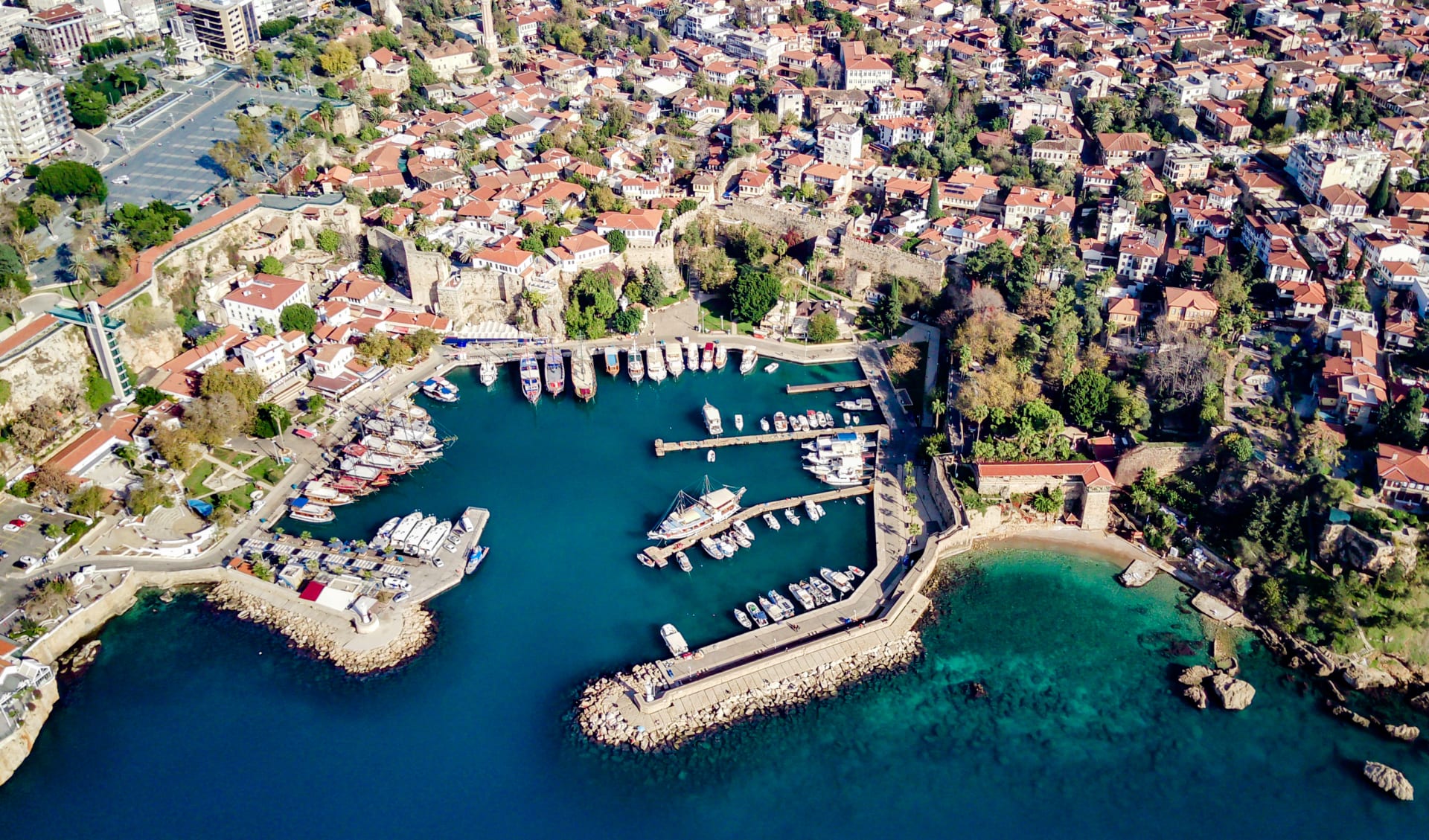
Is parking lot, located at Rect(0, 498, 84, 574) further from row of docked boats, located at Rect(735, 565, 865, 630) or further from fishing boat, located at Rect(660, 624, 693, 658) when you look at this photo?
row of docked boats, located at Rect(735, 565, 865, 630)

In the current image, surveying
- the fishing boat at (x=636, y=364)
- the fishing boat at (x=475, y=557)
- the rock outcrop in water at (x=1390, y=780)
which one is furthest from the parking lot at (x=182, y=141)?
the rock outcrop in water at (x=1390, y=780)

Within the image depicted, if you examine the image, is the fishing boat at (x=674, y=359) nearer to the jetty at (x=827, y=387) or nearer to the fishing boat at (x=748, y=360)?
the fishing boat at (x=748, y=360)

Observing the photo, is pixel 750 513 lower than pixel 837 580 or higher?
higher

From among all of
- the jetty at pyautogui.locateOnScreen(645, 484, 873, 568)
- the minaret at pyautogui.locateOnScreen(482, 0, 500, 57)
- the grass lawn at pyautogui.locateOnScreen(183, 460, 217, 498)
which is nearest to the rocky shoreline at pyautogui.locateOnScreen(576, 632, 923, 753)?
the jetty at pyautogui.locateOnScreen(645, 484, 873, 568)

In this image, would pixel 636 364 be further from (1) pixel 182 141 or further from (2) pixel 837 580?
(1) pixel 182 141

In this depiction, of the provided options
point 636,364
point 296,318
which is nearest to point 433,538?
point 636,364

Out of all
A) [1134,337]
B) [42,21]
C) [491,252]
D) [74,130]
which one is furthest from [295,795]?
[42,21]
